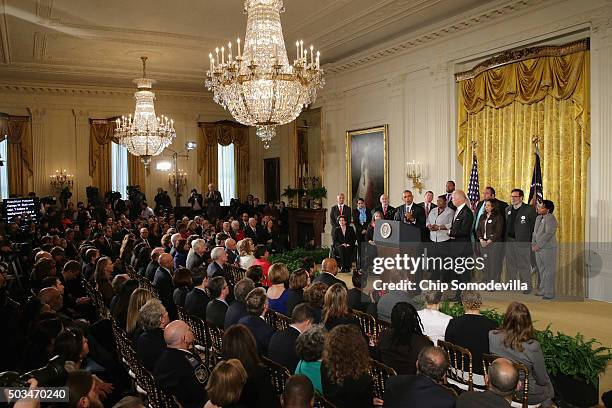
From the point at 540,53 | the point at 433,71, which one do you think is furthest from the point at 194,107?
the point at 540,53

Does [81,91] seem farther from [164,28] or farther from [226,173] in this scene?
[164,28]

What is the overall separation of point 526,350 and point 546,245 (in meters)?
4.81

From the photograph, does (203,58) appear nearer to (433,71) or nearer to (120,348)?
(433,71)

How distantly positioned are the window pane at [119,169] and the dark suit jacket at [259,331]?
16.1 m

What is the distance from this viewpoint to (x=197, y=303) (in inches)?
238

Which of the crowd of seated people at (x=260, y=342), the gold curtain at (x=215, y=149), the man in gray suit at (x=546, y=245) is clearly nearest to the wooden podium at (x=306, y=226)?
the gold curtain at (x=215, y=149)

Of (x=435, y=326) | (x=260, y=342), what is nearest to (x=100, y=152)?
(x=260, y=342)

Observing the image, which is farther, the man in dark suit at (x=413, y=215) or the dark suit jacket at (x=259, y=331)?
the man in dark suit at (x=413, y=215)

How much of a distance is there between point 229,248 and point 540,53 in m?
6.37

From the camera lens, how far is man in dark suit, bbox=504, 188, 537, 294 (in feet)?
28.9

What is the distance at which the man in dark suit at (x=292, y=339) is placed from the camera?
171 inches

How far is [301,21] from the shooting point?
1156 cm

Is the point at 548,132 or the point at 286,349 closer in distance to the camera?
the point at 286,349

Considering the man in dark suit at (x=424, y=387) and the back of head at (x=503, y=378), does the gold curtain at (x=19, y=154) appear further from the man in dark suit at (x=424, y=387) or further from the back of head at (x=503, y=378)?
the back of head at (x=503, y=378)
